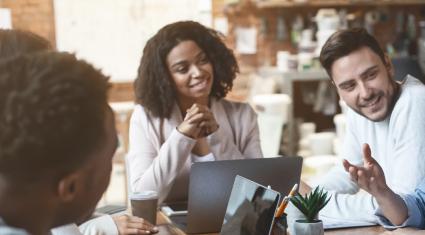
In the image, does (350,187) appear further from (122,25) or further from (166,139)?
(122,25)

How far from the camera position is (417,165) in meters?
1.92

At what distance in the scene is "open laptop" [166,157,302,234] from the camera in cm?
170

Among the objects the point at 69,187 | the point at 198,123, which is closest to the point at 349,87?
the point at 198,123

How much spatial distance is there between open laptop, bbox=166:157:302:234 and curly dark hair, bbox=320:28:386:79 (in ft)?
1.77

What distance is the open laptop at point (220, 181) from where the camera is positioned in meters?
1.70

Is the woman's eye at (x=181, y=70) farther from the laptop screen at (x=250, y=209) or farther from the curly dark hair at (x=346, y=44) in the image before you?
the laptop screen at (x=250, y=209)

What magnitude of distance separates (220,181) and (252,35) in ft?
11.9

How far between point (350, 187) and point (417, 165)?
1.09 feet

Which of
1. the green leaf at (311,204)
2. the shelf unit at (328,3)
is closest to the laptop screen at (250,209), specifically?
the green leaf at (311,204)

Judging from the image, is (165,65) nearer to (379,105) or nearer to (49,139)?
(379,105)

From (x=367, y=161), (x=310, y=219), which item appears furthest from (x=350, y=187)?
(x=310, y=219)

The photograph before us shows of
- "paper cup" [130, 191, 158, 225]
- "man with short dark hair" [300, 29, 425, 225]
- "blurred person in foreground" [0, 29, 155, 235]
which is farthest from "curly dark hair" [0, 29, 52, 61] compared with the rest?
"man with short dark hair" [300, 29, 425, 225]

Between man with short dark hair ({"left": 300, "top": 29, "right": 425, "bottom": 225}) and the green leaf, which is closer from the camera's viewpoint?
the green leaf

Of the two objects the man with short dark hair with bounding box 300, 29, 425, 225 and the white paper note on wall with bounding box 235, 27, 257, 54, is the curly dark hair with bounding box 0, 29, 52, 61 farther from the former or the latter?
the white paper note on wall with bounding box 235, 27, 257, 54
